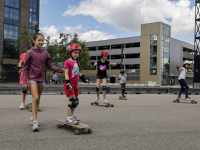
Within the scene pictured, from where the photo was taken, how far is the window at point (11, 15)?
57531 millimetres

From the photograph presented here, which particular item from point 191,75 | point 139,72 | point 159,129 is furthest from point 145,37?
point 159,129

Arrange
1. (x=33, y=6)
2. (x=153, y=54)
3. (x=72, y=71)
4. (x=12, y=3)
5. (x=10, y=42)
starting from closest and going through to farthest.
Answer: (x=72, y=71) → (x=10, y=42) → (x=153, y=54) → (x=12, y=3) → (x=33, y=6)

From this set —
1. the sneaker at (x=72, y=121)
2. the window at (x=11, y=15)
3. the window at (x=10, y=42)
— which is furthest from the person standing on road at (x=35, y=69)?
the window at (x=11, y=15)

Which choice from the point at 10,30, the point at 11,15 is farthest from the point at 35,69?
the point at 11,15

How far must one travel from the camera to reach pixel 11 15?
→ 5850 centimetres

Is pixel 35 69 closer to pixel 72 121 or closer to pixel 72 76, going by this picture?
pixel 72 76

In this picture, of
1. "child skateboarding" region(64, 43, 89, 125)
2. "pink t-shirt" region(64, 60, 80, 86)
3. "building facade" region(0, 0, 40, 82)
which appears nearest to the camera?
"child skateboarding" region(64, 43, 89, 125)

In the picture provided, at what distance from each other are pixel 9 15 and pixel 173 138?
60253 millimetres

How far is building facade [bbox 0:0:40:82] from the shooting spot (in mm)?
56938

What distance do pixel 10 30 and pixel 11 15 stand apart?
3633mm

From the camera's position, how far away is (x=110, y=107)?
9219mm

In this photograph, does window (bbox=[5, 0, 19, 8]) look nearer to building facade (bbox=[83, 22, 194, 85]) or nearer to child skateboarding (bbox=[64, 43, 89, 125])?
building facade (bbox=[83, 22, 194, 85])

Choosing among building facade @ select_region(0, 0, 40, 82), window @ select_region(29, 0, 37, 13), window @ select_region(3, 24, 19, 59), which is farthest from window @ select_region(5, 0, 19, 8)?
window @ select_region(3, 24, 19, 59)

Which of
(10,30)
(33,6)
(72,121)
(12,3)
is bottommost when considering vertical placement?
(72,121)
